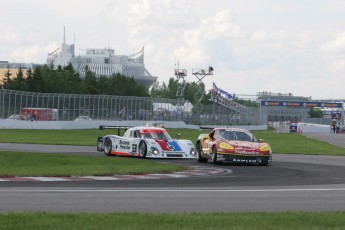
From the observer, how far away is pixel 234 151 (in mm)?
28484

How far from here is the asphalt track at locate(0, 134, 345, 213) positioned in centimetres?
1358

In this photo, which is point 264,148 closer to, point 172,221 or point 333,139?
point 172,221

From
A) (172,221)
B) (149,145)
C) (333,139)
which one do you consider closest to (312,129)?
(333,139)

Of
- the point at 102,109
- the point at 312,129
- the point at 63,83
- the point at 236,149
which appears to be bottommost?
the point at 236,149

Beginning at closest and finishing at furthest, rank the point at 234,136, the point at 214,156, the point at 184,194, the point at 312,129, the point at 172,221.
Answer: the point at 172,221 → the point at 184,194 → the point at 214,156 → the point at 234,136 → the point at 312,129

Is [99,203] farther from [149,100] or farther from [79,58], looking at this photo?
[79,58]

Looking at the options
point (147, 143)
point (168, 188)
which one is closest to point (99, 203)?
point (168, 188)

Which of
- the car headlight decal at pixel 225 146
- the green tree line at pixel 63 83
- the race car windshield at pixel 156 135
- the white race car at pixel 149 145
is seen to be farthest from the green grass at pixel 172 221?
the green tree line at pixel 63 83

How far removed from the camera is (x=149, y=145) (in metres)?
31.1

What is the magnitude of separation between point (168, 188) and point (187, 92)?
16888cm

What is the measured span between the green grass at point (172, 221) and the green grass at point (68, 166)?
9.59 metres

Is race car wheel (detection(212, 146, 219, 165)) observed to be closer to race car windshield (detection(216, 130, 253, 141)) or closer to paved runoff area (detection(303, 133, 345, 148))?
race car windshield (detection(216, 130, 253, 141))

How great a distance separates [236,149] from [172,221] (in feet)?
57.4

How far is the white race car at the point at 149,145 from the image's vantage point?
31.1 m
